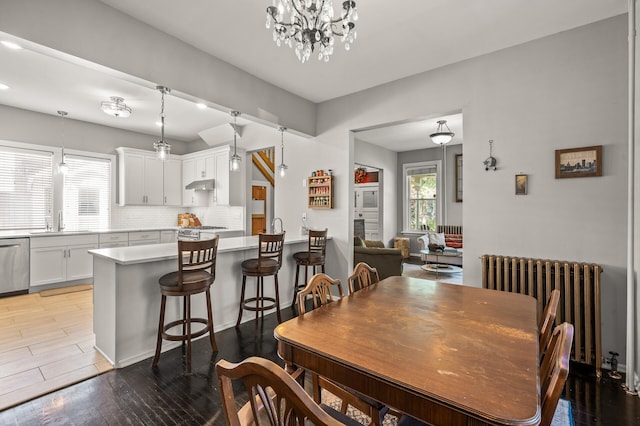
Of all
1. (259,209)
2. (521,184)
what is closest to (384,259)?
(521,184)

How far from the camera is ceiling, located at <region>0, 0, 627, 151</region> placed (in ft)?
7.65

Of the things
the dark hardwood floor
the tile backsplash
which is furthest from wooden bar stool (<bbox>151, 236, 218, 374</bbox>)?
the tile backsplash

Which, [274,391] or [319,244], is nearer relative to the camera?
[274,391]

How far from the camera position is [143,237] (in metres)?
5.62

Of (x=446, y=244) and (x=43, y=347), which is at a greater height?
(x=446, y=244)

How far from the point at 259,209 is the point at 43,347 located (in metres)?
4.57

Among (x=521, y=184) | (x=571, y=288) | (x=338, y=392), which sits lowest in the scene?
(x=338, y=392)

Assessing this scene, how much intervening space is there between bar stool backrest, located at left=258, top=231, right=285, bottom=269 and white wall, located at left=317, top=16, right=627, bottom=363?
2.05 meters

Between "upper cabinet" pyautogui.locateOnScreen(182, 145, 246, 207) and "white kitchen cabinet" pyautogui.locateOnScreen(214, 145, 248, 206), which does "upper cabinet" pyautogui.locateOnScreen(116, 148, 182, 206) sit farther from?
"white kitchen cabinet" pyautogui.locateOnScreen(214, 145, 248, 206)

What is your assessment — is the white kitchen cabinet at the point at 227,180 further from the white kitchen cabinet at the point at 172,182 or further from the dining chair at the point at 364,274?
the dining chair at the point at 364,274

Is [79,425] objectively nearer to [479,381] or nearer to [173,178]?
[479,381]

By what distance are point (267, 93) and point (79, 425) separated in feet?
11.5

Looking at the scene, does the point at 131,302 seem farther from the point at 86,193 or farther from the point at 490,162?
the point at 86,193

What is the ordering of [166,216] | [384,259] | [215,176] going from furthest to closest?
1. [166,216]
2. [215,176]
3. [384,259]
